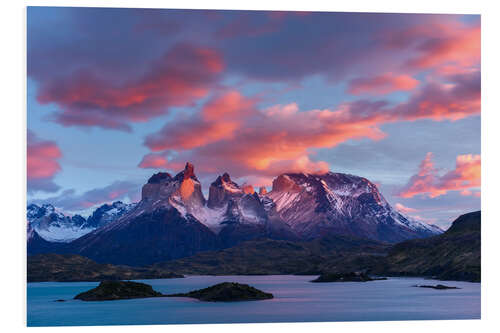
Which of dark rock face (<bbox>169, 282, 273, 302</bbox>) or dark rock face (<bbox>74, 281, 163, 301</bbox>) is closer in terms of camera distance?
dark rock face (<bbox>169, 282, 273, 302</bbox>)

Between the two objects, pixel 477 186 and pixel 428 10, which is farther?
pixel 477 186

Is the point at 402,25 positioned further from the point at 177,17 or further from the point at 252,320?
the point at 252,320

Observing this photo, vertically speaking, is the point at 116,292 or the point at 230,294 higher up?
the point at 230,294

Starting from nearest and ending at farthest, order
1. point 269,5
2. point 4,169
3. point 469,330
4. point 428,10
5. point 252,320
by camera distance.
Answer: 1. point 4,169
2. point 469,330
3. point 269,5
4. point 428,10
5. point 252,320

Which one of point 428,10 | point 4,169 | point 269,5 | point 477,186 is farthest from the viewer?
point 477,186

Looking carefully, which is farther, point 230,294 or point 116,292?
point 116,292

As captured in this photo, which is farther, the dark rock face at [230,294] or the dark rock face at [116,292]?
the dark rock face at [116,292]
